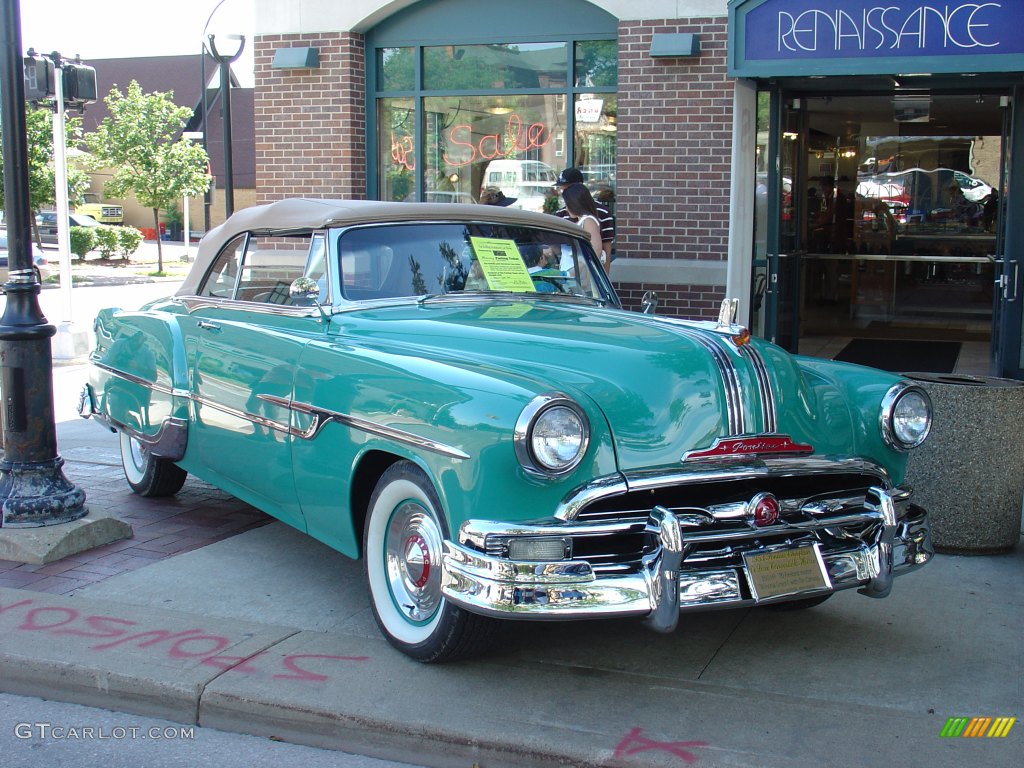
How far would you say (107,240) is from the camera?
113 ft

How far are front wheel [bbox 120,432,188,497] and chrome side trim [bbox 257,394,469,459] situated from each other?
6.22 feet

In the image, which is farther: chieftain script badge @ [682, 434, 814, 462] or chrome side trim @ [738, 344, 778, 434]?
chrome side trim @ [738, 344, 778, 434]

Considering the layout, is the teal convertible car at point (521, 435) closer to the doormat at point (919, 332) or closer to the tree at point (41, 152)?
the doormat at point (919, 332)

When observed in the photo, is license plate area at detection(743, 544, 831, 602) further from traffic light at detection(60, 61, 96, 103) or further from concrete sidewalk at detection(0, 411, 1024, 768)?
traffic light at detection(60, 61, 96, 103)

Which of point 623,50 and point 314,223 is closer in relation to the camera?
point 314,223

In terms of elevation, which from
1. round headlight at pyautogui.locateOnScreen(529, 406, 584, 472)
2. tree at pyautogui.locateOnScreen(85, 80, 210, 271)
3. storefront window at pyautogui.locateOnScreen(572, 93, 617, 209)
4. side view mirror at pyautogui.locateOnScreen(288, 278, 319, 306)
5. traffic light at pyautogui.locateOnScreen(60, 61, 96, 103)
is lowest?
round headlight at pyautogui.locateOnScreen(529, 406, 584, 472)

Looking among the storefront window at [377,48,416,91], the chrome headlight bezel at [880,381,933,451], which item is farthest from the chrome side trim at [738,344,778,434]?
the storefront window at [377,48,416,91]

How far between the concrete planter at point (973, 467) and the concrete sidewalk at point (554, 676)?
1.50ft

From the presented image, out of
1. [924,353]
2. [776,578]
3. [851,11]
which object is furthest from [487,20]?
[776,578]

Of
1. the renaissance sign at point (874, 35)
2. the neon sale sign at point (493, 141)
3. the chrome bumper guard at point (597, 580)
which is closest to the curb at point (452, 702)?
the chrome bumper guard at point (597, 580)

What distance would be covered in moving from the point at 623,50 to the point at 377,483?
21.6ft

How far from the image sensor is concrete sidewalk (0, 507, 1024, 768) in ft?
11.3

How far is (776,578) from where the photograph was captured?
3.67 metres

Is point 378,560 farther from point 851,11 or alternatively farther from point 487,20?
point 487,20
